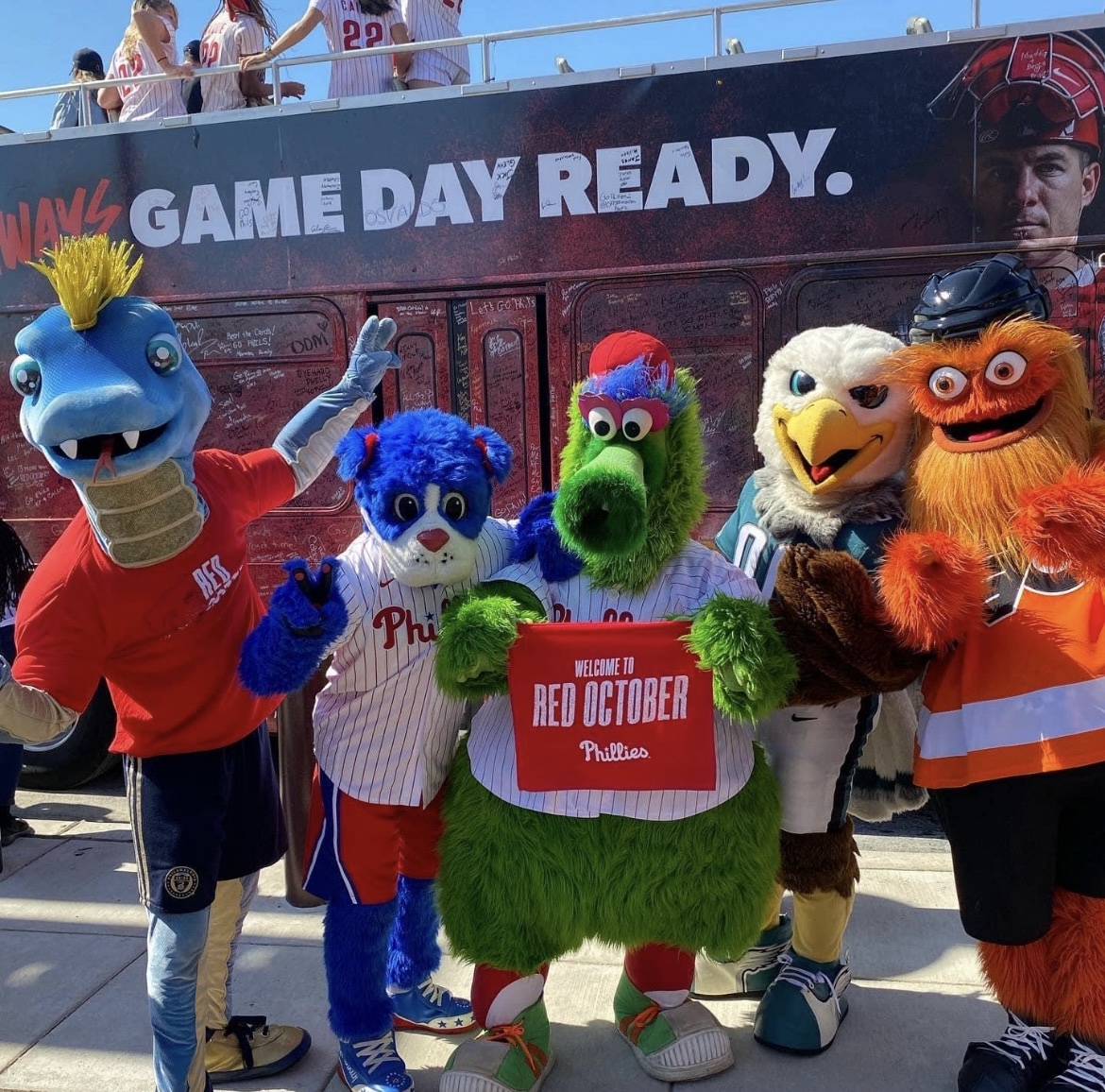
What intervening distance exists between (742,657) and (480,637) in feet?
1.75

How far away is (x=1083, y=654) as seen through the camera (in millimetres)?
1924

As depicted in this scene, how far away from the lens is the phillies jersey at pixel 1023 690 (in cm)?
192

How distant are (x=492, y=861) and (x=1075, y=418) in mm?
1548

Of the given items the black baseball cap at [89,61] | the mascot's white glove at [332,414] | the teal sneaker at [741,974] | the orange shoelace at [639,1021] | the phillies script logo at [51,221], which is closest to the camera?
the orange shoelace at [639,1021]

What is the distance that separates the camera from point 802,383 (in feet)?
7.74

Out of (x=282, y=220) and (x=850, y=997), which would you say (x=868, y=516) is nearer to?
(x=850, y=997)

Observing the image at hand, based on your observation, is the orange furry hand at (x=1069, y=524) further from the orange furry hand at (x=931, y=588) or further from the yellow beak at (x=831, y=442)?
the yellow beak at (x=831, y=442)

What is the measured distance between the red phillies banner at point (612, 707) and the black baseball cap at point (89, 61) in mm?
5396

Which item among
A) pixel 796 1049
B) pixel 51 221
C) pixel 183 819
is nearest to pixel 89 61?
pixel 51 221

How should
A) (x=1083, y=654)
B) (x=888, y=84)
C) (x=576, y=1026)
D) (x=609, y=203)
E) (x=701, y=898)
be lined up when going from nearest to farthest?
(x=1083, y=654)
(x=701, y=898)
(x=576, y=1026)
(x=888, y=84)
(x=609, y=203)

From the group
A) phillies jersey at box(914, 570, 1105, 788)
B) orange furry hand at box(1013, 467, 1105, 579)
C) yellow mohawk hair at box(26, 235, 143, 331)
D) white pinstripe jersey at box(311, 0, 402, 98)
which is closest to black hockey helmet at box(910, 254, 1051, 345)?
orange furry hand at box(1013, 467, 1105, 579)

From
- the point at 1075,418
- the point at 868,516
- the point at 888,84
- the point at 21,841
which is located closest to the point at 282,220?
the point at 888,84

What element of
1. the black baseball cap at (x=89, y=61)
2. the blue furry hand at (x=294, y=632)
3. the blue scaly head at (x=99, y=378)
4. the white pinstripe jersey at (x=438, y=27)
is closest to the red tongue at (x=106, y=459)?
the blue scaly head at (x=99, y=378)

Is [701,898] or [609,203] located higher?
[609,203]
